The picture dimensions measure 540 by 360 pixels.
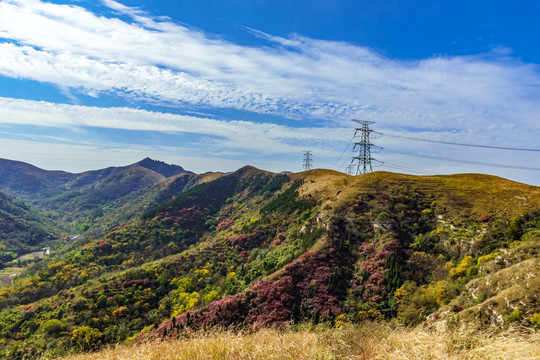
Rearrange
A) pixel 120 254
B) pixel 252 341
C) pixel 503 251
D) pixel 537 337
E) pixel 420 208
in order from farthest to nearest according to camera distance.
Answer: pixel 120 254
pixel 420 208
pixel 503 251
pixel 252 341
pixel 537 337

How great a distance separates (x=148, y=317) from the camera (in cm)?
5666

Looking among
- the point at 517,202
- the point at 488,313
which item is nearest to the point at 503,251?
the point at 488,313

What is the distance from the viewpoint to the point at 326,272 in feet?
156

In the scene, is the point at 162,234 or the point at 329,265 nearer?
the point at 329,265

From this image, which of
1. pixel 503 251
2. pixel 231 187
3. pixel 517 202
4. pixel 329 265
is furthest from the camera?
pixel 231 187

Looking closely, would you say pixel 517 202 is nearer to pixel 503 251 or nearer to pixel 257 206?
pixel 503 251

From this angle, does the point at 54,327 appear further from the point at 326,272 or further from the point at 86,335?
the point at 326,272

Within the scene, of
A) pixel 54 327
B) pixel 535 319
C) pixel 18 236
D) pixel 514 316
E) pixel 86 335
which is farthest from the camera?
pixel 18 236

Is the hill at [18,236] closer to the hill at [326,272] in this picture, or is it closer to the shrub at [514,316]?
the hill at [326,272]

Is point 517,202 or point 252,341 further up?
point 517,202

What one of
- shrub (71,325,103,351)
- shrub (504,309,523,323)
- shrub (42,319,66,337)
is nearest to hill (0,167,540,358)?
shrub (504,309,523,323)

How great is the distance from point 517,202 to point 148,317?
7844cm

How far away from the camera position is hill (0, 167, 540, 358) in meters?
34.8

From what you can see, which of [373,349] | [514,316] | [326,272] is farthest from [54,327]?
[514,316]
